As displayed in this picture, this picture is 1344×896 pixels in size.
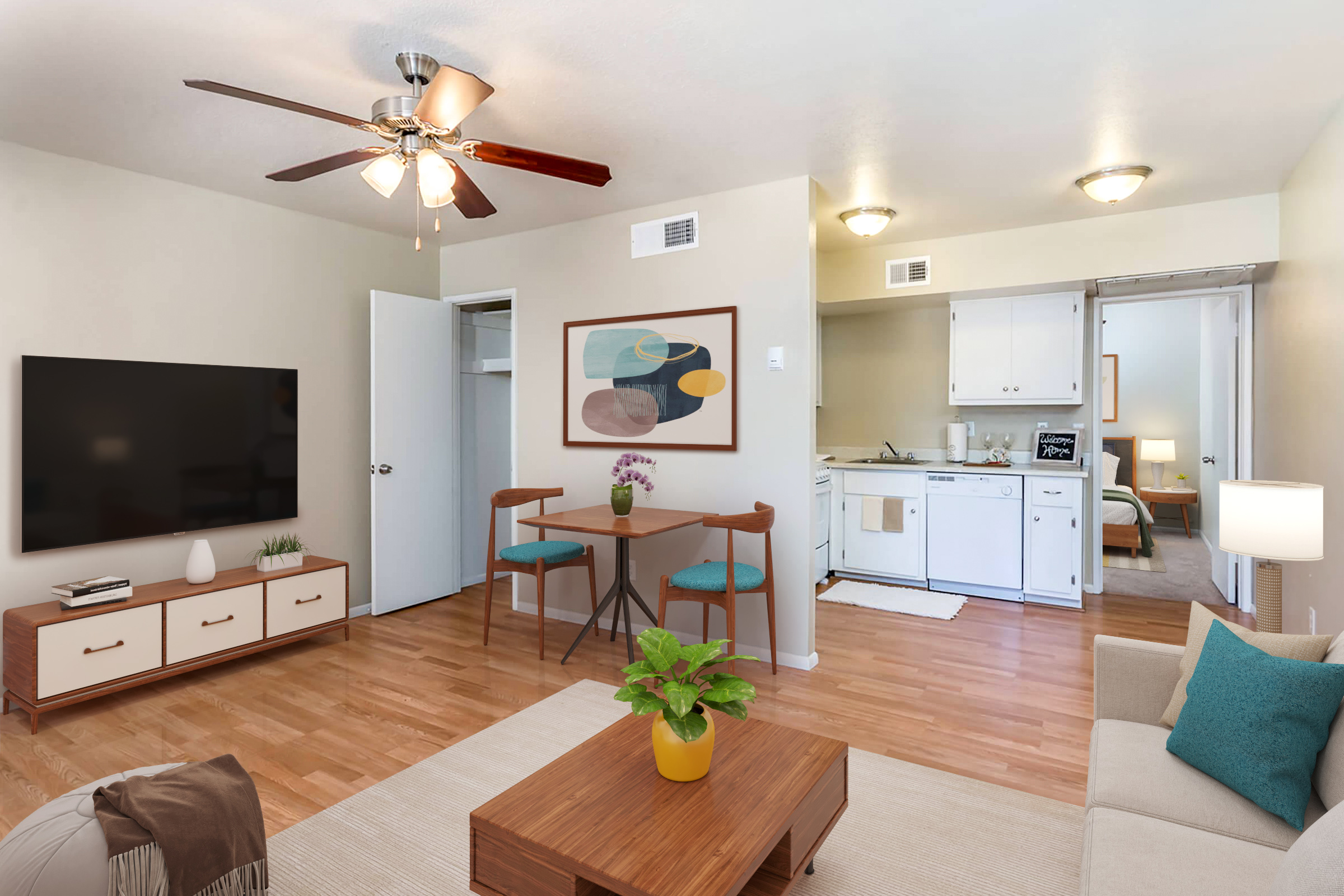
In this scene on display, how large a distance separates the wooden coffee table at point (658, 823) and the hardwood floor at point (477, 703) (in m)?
1.04

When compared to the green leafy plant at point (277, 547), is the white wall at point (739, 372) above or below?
above

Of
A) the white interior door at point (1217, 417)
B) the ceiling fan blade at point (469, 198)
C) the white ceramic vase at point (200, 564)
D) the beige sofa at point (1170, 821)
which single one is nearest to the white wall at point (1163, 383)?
the white interior door at point (1217, 417)

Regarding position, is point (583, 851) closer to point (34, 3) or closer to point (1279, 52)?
point (34, 3)

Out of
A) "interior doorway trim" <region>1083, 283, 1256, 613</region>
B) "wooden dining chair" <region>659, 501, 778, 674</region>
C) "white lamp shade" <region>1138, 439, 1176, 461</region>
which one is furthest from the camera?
"white lamp shade" <region>1138, 439, 1176, 461</region>

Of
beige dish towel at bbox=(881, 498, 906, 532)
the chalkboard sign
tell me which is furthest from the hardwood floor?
the chalkboard sign

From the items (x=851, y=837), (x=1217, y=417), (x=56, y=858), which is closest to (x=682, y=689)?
(x=851, y=837)

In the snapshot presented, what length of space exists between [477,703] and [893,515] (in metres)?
3.37

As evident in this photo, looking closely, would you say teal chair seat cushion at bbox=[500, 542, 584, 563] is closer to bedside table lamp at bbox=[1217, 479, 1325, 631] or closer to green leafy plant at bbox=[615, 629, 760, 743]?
green leafy plant at bbox=[615, 629, 760, 743]

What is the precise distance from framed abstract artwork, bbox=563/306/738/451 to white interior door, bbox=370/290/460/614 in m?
1.06

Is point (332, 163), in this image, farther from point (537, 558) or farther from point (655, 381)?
point (537, 558)

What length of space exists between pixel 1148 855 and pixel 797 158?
2.98m

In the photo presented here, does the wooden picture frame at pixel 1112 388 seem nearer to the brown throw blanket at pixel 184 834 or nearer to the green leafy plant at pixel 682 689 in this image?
the green leafy plant at pixel 682 689

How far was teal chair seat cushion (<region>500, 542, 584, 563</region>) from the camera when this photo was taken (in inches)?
152

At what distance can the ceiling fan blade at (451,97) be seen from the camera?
2045 millimetres
